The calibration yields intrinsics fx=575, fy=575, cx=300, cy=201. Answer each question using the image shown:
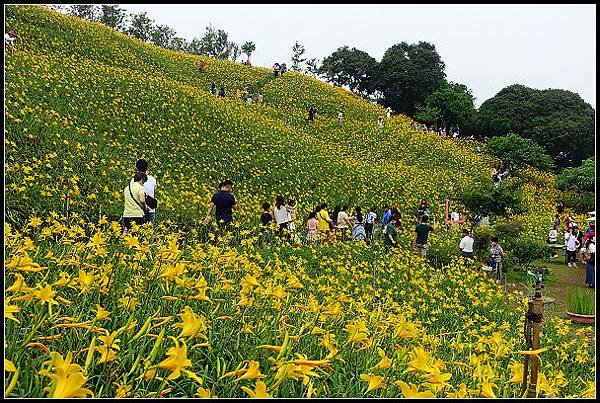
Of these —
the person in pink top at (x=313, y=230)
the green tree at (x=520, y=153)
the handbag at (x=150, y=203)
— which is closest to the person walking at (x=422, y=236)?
the person in pink top at (x=313, y=230)

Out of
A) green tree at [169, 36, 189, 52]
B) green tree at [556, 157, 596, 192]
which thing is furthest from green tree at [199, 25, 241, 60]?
green tree at [556, 157, 596, 192]

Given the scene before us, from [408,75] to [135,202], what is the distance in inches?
1312

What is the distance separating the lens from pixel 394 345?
95.2 inches

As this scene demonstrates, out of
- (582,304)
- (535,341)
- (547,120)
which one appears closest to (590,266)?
(582,304)

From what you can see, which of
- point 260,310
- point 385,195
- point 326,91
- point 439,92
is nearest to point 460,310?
point 260,310

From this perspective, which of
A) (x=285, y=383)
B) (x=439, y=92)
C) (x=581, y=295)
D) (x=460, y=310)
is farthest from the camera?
(x=439, y=92)

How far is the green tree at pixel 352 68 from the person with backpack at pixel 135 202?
3454 centimetres

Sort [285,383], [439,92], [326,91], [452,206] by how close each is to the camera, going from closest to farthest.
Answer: [285,383], [452,206], [326,91], [439,92]

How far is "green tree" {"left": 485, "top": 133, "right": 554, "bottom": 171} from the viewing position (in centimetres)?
2314

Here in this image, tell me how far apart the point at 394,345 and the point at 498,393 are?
1.45 feet

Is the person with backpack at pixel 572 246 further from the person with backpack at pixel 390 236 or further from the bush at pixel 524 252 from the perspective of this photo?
the person with backpack at pixel 390 236

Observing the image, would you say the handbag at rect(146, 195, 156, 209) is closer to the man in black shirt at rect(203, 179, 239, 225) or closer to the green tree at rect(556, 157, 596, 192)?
the man in black shirt at rect(203, 179, 239, 225)

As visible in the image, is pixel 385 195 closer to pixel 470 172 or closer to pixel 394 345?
pixel 470 172

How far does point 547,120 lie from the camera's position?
1270 inches
